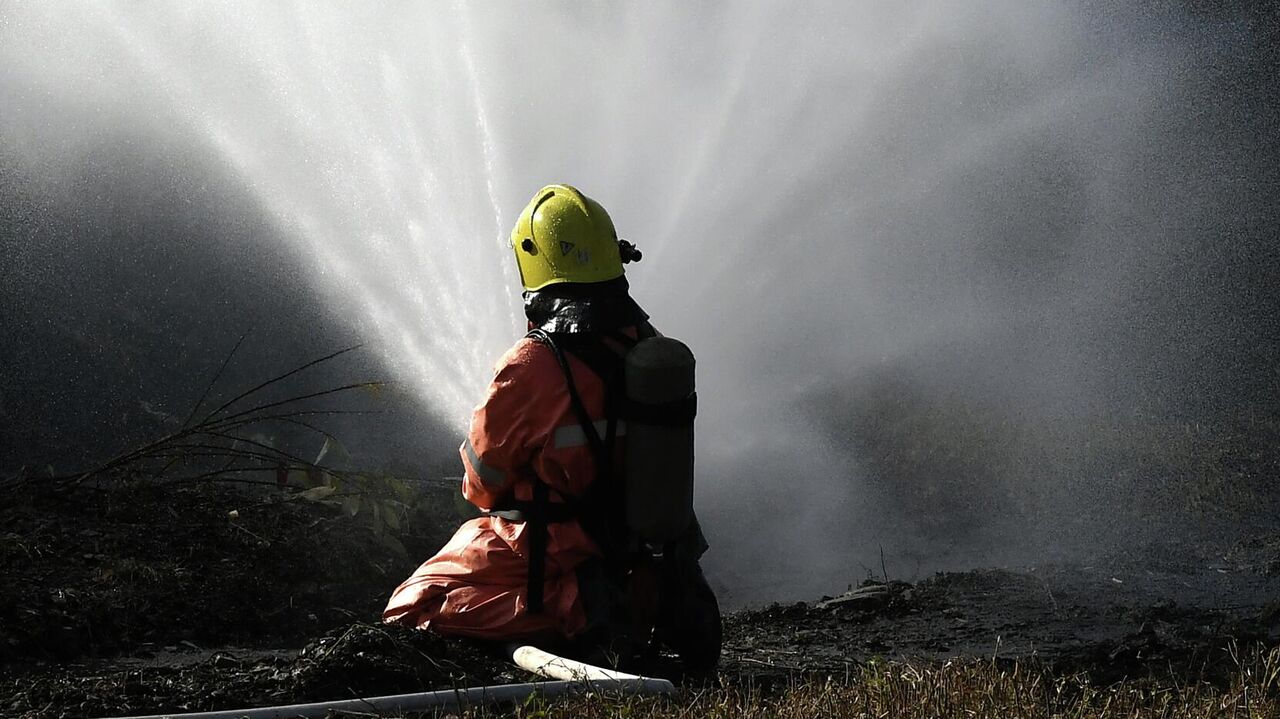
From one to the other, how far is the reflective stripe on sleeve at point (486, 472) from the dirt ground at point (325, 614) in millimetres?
567

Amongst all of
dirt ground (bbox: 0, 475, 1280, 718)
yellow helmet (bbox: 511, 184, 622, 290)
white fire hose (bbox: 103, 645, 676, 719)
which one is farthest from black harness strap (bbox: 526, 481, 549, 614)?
yellow helmet (bbox: 511, 184, 622, 290)

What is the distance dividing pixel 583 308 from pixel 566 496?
2.24ft

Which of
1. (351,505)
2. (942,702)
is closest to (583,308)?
(942,702)

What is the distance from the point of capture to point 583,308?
14.9 feet

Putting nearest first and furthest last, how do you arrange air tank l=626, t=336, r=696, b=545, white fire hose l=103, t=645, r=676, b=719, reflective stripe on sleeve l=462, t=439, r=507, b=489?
white fire hose l=103, t=645, r=676, b=719 → air tank l=626, t=336, r=696, b=545 → reflective stripe on sleeve l=462, t=439, r=507, b=489

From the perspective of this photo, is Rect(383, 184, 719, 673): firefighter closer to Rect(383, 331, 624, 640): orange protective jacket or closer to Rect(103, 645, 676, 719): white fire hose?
Rect(383, 331, 624, 640): orange protective jacket

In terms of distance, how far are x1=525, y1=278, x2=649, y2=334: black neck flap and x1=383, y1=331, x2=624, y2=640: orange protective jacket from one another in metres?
0.14

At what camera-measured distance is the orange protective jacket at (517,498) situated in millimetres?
4371

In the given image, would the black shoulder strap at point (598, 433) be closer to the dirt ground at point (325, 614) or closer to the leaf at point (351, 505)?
the dirt ground at point (325, 614)

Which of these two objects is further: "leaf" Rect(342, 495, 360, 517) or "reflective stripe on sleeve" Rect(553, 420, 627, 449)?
"leaf" Rect(342, 495, 360, 517)

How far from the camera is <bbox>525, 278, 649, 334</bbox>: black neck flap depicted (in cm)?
453

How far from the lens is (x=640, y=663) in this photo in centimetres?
464

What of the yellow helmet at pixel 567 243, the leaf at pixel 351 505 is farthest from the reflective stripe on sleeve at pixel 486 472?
the leaf at pixel 351 505

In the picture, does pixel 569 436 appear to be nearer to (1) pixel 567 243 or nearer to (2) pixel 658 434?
(2) pixel 658 434
